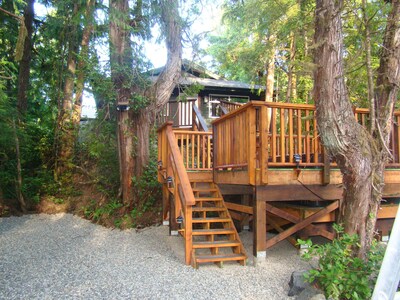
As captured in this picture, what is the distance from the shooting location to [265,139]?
4559 millimetres

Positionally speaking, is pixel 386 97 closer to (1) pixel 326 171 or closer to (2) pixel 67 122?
(1) pixel 326 171

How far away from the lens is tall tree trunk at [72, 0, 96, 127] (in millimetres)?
7758

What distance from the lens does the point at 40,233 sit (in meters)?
7.12

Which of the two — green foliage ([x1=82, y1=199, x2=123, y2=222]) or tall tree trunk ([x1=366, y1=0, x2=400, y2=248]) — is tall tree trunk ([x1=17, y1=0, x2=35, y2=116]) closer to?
green foliage ([x1=82, y1=199, x2=123, y2=222])

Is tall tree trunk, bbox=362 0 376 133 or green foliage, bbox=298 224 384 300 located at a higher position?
tall tree trunk, bbox=362 0 376 133

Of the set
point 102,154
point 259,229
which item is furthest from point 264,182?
point 102,154

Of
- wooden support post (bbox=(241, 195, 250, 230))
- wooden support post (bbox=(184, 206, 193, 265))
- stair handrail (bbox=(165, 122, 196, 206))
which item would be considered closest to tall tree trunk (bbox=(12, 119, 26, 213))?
stair handrail (bbox=(165, 122, 196, 206))

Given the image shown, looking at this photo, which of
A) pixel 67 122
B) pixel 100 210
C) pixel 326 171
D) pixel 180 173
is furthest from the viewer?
pixel 67 122

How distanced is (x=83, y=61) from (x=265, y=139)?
5890mm

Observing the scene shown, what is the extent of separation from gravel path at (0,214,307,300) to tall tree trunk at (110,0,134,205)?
1708mm

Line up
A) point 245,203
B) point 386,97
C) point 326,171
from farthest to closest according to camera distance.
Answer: point 245,203
point 326,171
point 386,97

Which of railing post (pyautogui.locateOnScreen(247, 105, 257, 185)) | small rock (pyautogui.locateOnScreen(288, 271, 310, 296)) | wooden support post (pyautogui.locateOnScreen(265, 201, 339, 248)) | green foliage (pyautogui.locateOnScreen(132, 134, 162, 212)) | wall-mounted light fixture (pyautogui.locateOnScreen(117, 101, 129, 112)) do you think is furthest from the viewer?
green foliage (pyautogui.locateOnScreen(132, 134, 162, 212))

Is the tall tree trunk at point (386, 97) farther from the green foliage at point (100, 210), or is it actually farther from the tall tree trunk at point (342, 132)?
the green foliage at point (100, 210)

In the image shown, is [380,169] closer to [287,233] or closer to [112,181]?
[287,233]
